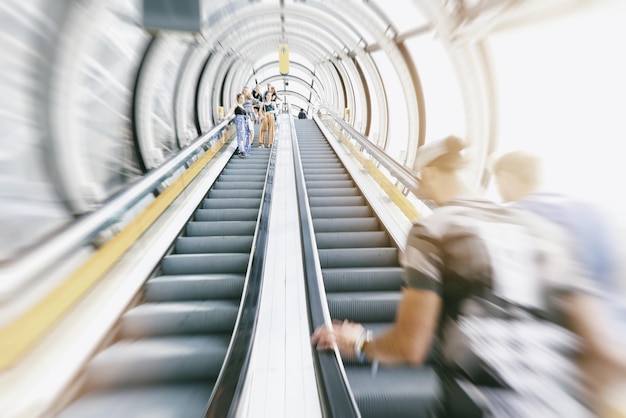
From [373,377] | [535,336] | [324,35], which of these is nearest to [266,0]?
[324,35]

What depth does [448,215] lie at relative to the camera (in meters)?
1.15

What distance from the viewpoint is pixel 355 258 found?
371 cm

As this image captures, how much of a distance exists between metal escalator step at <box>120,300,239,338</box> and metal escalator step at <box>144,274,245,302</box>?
0.70 ft

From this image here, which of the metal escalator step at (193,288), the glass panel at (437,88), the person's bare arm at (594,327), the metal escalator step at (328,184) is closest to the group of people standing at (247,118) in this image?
the metal escalator step at (328,184)

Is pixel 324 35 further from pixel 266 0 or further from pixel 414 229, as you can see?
pixel 414 229

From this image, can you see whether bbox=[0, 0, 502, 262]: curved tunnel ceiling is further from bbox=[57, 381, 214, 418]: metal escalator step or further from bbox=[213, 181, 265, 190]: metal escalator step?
bbox=[57, 381, 214, 418]: metal escalator step

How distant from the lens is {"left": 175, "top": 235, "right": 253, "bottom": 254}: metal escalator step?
391cm

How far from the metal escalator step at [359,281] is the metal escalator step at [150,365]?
3.98ft

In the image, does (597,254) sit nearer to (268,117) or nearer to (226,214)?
(226,214)

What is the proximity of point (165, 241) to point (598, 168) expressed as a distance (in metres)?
3.78

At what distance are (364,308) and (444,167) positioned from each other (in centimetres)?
188

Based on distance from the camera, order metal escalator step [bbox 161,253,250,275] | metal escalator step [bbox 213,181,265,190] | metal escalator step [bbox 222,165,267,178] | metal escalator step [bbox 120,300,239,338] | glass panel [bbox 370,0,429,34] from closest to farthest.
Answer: metal escalator step [bbox 120,300,239,338] → metal escalator step [bbox 161,253,250,275] → glass panel [bbox 370,0,429,34] → metal escalator step [bbox 213,181,265,190] → metal escalator step [bbox 222,165,267,178]

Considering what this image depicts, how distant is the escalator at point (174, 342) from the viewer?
7.01 feet

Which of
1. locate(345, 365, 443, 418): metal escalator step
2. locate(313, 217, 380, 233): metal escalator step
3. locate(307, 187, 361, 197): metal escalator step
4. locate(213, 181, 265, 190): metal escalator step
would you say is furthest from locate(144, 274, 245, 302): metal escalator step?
locate(213, 181, 265, 190): metal escalator step
